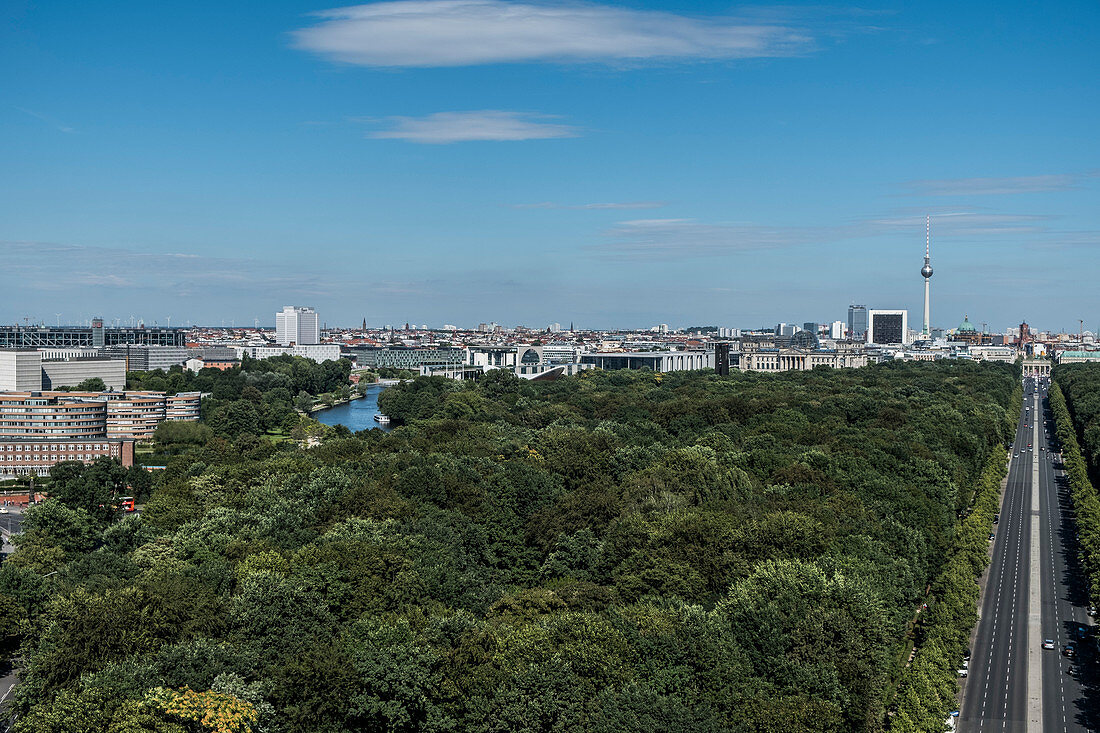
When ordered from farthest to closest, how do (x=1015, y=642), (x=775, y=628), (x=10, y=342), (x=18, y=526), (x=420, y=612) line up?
(x=10, y=342), (x=18, y=526), (x=1015, y=642), (x=420, y=612), (x=775, y=628)

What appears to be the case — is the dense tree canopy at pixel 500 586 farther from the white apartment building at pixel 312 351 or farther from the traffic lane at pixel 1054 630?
the white apartment building at pixel 312 351

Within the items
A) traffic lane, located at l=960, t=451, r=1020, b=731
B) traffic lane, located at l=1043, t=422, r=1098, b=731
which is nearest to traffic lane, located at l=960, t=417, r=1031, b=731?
traffic lane, located at l=960, t=451, r=1020, b=731

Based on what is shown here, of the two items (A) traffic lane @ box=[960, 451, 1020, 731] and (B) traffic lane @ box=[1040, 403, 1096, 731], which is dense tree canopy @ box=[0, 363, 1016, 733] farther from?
(B) traffic lane @ box=[1040, 403, 1096, 731]

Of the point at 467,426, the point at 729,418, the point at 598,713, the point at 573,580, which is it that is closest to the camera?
the point at 598,713

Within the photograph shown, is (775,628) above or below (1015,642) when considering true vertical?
above

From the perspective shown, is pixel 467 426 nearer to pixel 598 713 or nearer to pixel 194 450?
pixel 194 450

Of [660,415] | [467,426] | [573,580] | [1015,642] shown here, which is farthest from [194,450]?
[1015,642]
